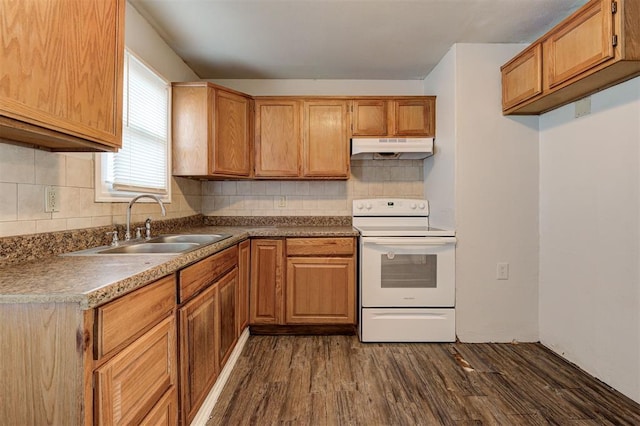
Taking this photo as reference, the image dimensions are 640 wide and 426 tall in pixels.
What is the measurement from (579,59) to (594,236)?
1096 millimetres

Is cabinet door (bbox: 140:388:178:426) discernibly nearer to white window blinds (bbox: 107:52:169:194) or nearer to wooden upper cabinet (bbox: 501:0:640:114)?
white window blinds (bbox: 107:52:169:194)

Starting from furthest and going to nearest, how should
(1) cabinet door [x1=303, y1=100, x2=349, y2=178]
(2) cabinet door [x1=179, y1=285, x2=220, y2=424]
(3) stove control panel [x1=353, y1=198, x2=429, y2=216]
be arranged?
(3) stove control panel [x1=353, y1=198, x2=429, y2=216] < (1) cabinet door [x1=303, y1=100, x2=349, y2=178] < (2) cabinet door [x1=179, y1=285, x2=220, y2=424]

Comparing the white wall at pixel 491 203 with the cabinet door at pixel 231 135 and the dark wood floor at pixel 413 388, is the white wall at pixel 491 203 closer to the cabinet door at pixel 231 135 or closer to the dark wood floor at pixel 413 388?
the dark wood floor at pixel 413 388

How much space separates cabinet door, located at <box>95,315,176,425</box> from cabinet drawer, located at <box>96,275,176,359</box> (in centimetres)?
4

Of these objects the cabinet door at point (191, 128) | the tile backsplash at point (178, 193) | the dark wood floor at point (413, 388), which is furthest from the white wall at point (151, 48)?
the dark wood floor at point (413, 388)

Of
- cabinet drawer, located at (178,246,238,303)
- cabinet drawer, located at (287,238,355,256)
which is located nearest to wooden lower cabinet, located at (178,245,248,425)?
cabinet drawer, located at (178,246,238,303)

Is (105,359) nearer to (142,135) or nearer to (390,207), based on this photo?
(142,135)

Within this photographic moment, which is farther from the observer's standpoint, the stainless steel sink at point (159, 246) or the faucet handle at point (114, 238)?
the faucet handle at point (114, 238)

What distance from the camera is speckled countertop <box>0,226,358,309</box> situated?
84 cm

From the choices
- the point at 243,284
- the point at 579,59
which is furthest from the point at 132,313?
the point at 579,59

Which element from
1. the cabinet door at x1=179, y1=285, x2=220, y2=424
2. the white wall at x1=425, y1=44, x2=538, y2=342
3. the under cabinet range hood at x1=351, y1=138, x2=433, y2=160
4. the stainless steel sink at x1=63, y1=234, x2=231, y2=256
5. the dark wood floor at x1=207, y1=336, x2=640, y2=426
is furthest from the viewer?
the under cabinet range hood at x1=351, y1=138, x2=433, y2=160

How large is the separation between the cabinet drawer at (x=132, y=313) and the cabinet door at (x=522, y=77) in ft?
8.19

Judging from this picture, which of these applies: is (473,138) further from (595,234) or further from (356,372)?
(356,372)

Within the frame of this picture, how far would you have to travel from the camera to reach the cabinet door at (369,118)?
3020 millimetres
